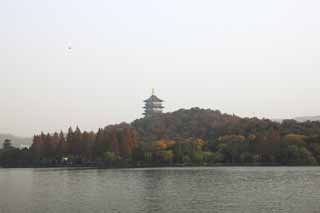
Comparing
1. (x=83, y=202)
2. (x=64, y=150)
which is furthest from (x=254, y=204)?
(x=64, y=150)

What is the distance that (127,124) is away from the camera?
113 metres

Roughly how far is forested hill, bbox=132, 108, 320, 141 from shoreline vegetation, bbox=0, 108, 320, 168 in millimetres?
181

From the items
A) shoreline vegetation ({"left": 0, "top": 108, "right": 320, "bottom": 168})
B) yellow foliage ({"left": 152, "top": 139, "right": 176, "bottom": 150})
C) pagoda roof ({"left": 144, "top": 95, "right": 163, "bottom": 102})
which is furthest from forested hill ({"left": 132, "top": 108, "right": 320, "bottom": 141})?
pagoda roof ({"left": 144, "top": 95, "right": 163, "bottom": 102})

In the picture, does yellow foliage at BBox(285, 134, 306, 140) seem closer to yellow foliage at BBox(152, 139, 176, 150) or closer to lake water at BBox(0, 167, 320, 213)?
yellow foliage at BBox(152, 139, 176, 150)

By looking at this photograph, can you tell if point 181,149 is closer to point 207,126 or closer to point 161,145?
point 161,145

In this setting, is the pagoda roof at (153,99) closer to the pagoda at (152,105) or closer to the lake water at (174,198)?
the pagoda at (152,105)

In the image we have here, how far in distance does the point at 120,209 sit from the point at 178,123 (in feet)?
270

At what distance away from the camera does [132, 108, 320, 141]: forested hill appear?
76.9 metres

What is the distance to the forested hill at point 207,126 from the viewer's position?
7688 centimetres

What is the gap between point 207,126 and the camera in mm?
97250

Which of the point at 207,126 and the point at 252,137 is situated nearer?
the point at 252,137

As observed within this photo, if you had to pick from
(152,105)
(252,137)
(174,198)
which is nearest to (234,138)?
(252,137)

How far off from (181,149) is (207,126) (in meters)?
26.7

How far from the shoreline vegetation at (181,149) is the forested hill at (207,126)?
0.59ft
